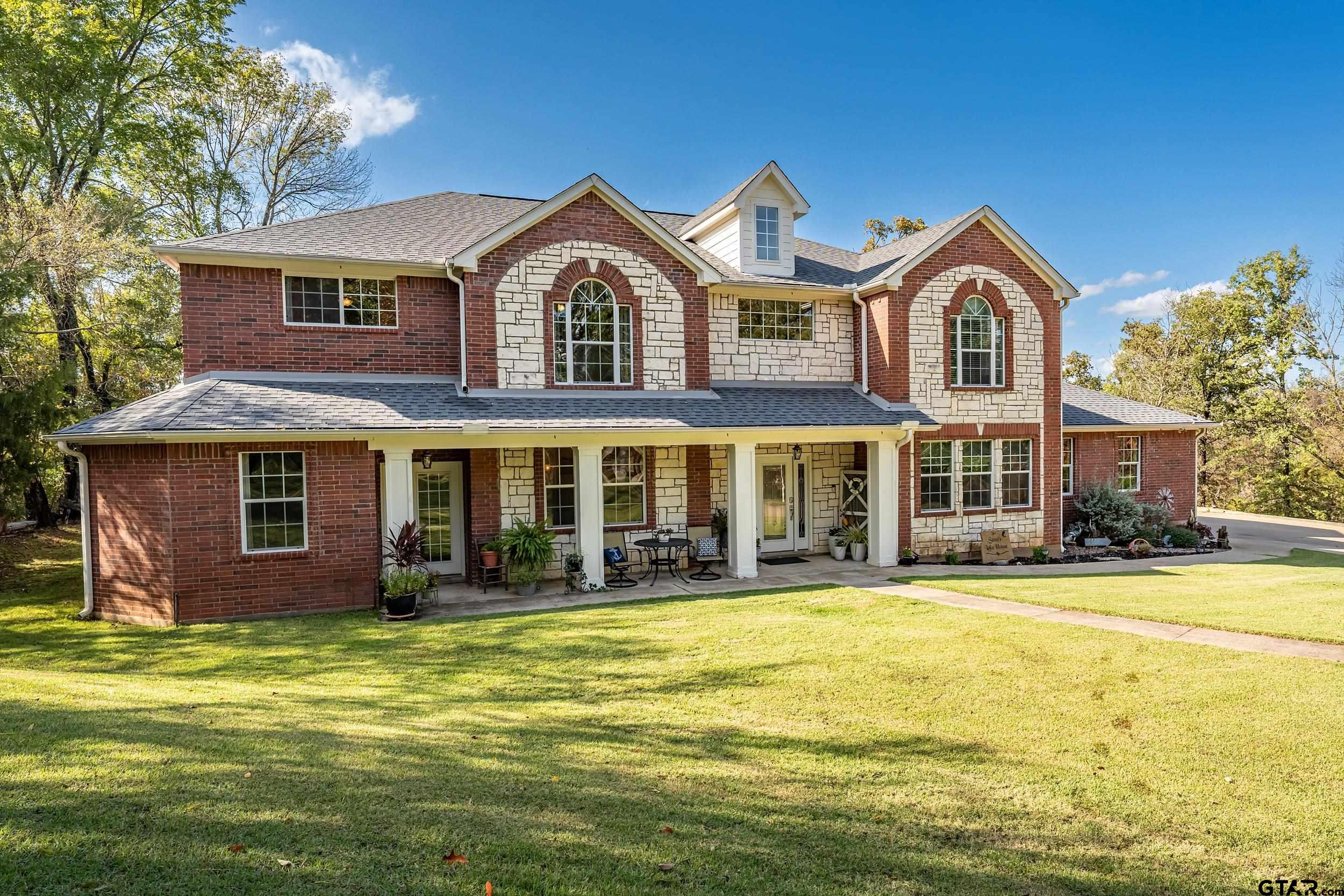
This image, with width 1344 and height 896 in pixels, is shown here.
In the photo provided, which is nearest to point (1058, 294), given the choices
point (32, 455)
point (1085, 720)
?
point (1085, 720)

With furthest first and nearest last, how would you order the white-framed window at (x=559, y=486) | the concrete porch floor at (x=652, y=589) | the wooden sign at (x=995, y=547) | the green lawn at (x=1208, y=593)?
the wooden sign at (x=995, y=547) < the white-framed window at (x=559, y=486) < the concrete porch floor at (x=652, y=589) < the green lawn at (x=1208, y=593)

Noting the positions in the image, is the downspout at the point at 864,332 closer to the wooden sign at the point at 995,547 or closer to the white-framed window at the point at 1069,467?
the wooden sign at the point at 995,547

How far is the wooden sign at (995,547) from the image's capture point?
1642 centimetres

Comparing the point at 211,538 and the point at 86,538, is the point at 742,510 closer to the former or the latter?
the point at 211,538

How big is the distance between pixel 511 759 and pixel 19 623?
37.1 feet

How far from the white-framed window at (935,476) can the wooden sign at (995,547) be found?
1.09m

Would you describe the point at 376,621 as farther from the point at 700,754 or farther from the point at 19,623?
the point at 700,754

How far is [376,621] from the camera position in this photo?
11.0 meters

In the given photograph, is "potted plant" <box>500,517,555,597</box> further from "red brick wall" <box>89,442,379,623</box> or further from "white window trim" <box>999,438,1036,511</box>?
"white window trim" <box>999,438,1036,511</box>

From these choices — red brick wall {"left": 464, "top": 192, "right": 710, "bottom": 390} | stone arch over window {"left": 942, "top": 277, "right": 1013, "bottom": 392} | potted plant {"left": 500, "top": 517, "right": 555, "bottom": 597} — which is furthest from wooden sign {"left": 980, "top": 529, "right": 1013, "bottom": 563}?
potted plant {"left": 500, "top": 517, "right": 555, "bottom": 597}

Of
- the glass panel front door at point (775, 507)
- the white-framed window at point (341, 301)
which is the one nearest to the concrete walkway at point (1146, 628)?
the glass panel front door at point (775, 507)

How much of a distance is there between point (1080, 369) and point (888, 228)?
56.8 ft

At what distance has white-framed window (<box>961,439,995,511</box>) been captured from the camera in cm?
1691

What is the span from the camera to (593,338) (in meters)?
14.7
